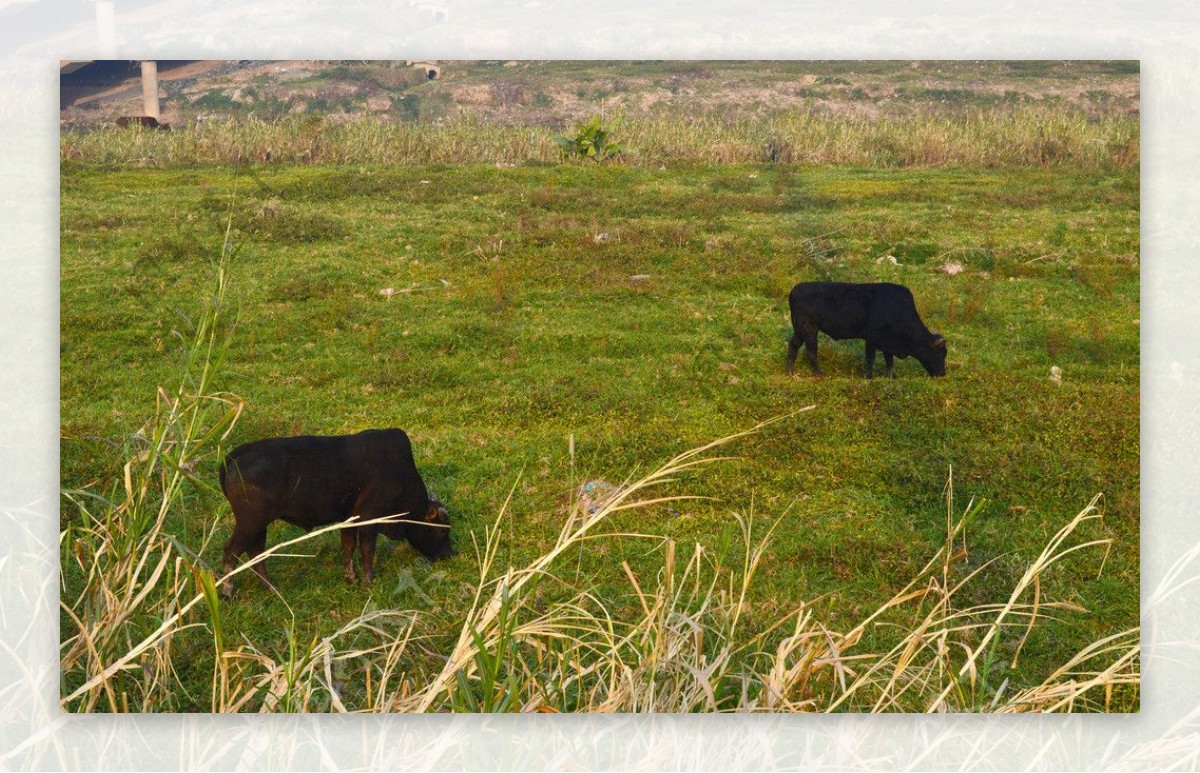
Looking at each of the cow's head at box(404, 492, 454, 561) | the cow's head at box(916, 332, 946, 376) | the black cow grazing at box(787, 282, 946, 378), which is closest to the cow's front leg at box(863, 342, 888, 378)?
the black cow grazing at box(787, 282, 946, 378)

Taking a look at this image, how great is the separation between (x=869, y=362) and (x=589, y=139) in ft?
5.02

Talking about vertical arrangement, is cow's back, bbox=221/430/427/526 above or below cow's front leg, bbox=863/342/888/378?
below

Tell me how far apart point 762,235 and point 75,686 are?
3.23 m

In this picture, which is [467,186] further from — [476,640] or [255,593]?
[476,640]

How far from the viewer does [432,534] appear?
16.4 feet

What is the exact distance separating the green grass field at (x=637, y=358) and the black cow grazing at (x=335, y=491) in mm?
107

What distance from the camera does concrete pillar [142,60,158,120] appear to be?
210 inches

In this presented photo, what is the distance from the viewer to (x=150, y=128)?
17.8 ft

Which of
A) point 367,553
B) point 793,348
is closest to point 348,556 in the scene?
point 367,553

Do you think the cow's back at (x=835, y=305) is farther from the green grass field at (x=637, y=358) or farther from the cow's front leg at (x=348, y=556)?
the cow's front leg at (x=348, y=556)

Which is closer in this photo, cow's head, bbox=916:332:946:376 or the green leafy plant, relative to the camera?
cow's head, bbox=916:332:946:376

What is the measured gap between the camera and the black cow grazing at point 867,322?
539 cm

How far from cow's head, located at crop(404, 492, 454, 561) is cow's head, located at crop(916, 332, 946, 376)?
202 cm

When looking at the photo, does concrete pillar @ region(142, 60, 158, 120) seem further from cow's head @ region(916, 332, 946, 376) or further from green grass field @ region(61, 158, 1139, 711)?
cow's head @ region(916, 332, 946, 376)
